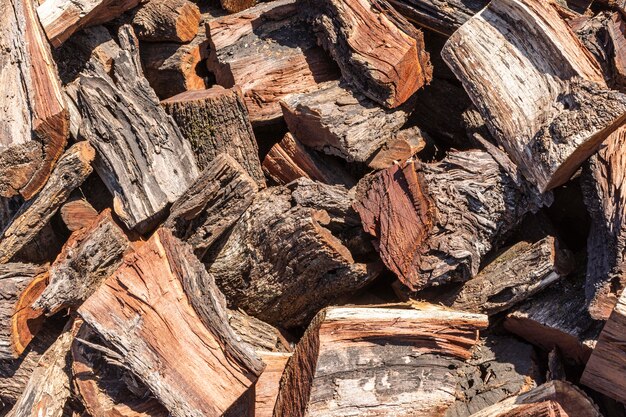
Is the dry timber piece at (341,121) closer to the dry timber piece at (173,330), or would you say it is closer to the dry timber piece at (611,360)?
the dry timber piece at (173,330)

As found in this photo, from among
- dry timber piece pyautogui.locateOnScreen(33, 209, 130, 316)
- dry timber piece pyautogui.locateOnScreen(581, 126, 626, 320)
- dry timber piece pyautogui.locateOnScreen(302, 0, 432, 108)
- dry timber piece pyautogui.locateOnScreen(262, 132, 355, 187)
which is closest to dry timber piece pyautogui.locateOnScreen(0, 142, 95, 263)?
dry timber piece pyautogui.locateOnScreen(33, 209, 130, 316)

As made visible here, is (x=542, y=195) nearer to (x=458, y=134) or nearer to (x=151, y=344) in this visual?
(x=458, y=134)

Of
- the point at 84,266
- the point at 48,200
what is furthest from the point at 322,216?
the point at 48,200

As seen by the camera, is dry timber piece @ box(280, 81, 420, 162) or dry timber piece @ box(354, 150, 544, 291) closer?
dry timber piece @ box(354, 150, 544, 291)

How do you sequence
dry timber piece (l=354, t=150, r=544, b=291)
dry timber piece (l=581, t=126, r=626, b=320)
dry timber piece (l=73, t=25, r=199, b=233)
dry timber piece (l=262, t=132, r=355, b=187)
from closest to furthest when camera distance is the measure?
dry timber piece (l=581, t=126, r=626, b=320)
dry timber piece (l=354, t=150, r=544, b=291)
dry timber piece (l=73, t=25, r=199, b=233)
dry timber piece (l=262, t=132, r=355, b=187)

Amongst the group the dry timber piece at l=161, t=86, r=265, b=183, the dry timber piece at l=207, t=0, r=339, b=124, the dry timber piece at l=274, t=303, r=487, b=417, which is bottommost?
the dry timber piece at l=274, t=303, r=487, b=417

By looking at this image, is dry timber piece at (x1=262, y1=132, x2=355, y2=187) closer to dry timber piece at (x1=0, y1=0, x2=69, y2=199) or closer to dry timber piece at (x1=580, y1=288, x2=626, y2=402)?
dry timber piece at (x1=0, y1=0, x2=69, y2=199)

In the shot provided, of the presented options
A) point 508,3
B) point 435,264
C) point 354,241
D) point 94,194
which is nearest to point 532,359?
point 435,264
